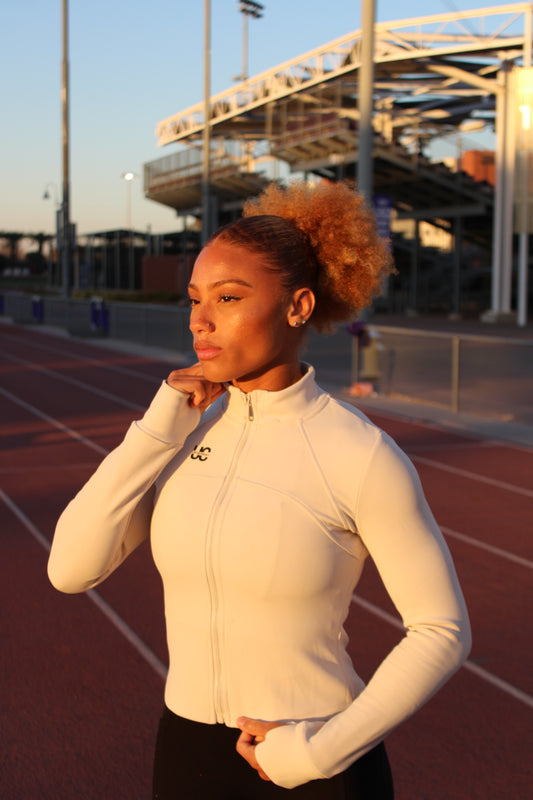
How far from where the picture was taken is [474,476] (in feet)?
30.2

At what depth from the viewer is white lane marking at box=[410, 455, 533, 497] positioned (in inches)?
338

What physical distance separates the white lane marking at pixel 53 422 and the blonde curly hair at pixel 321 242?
26.8 ft

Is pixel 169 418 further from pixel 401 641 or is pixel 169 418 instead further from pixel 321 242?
pixel 401 641

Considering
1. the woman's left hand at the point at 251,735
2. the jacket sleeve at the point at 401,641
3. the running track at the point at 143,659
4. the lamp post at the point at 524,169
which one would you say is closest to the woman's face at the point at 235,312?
the jacket sleeve at the point at 401,641

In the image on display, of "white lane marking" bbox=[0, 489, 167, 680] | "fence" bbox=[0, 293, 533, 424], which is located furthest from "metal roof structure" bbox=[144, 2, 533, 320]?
"white lane marking" bbox=[0, 489, 167, 680]

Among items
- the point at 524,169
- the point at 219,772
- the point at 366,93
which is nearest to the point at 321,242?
the point at 219,772

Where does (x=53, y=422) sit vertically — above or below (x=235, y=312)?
below

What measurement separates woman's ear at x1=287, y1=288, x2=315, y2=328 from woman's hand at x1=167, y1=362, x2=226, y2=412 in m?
0.20

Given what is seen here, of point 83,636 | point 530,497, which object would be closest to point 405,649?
point 83,636

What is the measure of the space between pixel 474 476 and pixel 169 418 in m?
7.77

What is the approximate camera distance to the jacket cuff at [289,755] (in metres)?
1.60

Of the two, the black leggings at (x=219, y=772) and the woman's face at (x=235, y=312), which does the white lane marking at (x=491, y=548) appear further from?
the woman's face at (x=235, y=312)

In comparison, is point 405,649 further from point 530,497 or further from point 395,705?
point 530,497

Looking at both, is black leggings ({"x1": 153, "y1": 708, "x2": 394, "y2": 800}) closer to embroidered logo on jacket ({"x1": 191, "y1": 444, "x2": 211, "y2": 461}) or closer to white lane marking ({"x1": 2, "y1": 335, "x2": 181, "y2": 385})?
embroidered logo on jacket ({"x1": 191, "y1": 444, "x2": 211, "y2": 461})
